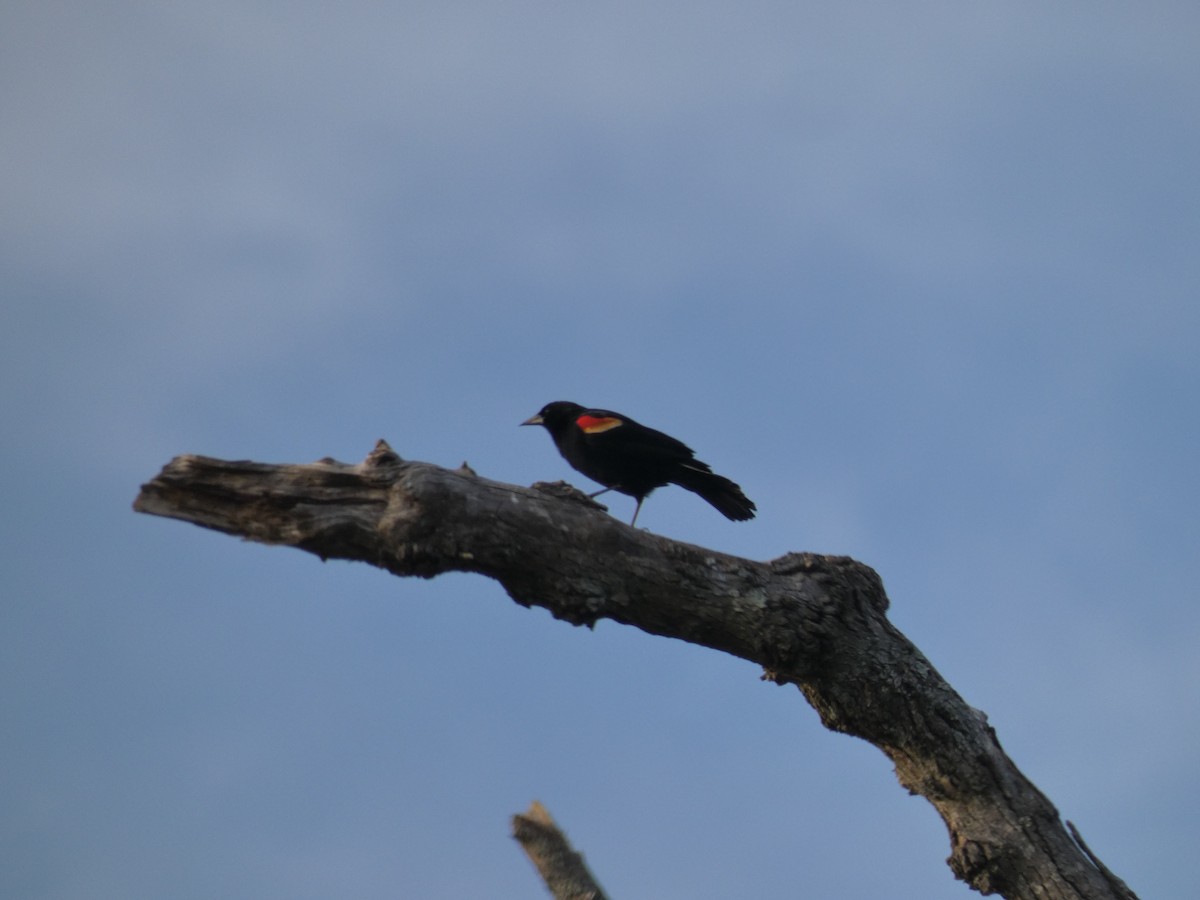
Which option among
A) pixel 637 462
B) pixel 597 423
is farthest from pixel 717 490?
pixel 597 423

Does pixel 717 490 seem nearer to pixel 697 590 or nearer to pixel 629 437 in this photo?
pixel 629 437

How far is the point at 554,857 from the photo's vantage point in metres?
3.65

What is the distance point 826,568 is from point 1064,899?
4.75ft

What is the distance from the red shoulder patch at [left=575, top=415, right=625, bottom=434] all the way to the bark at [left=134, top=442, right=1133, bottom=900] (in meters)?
3.00

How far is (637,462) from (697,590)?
312cm

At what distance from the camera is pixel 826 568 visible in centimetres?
446

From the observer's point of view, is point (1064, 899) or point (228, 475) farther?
point (1064, 899)

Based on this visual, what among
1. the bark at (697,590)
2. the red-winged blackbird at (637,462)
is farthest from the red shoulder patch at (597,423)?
the bark at (697,590)

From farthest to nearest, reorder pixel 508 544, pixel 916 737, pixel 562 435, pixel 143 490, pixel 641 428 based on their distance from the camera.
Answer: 1. pixel 562 435
2. pixel 641 428
3. pixel 916 737
4. pixel 508 544
5. pixel 143 490

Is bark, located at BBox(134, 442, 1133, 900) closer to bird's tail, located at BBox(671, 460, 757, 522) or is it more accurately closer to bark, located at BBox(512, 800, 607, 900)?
bark, located at BBox(512, 800, 607, 900)

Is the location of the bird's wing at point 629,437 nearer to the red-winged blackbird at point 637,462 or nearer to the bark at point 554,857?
the red-winged blackbird at point 637,462

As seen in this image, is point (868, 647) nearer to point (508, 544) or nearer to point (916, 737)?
point (916, 737)

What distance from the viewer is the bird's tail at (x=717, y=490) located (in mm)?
7004

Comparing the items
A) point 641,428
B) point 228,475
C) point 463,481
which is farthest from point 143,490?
point 641,428
